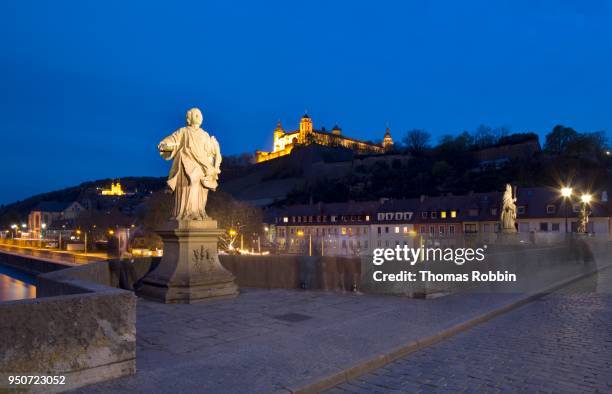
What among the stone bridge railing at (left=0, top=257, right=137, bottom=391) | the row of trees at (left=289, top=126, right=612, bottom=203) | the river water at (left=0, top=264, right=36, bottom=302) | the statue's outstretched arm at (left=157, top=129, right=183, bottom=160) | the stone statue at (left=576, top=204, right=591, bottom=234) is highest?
the row of trees at (left=289, top=126, right=612, bottom=203)

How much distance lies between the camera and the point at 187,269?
27.9ft

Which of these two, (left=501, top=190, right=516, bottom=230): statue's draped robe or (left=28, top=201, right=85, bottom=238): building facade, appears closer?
(left=501, top=190, right=516, bottom=230): statue's draped robe

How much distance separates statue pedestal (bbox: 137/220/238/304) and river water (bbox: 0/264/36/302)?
14685mm

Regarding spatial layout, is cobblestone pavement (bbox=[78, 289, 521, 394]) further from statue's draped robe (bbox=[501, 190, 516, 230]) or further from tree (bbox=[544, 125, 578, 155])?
tree (bbox=[544, 125, 578, 155])

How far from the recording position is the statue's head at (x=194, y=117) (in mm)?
8938

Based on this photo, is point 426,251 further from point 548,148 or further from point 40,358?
point 548,148

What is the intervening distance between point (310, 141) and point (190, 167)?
149m

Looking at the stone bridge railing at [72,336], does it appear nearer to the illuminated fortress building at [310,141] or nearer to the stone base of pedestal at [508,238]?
the stone base of pedestal at [508,238]

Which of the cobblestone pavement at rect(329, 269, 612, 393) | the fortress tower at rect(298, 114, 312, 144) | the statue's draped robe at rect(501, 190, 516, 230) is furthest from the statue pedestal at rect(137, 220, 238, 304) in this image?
the fortress tower at rect(298, 114, 312, 144)

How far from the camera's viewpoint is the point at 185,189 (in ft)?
29.0

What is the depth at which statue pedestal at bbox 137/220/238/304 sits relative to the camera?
8.29 metres

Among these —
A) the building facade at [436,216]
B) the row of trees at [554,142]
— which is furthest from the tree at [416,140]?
the building facade at [436,216]

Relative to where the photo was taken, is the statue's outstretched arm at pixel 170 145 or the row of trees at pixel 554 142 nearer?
the statue's outstretched arm at pixel 170 145

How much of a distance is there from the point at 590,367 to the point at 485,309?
10.7 ft
